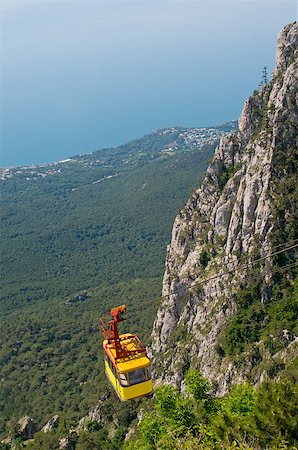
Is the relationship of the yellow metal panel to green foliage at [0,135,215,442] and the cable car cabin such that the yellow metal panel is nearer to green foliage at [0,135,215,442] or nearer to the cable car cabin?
the cable car cabin

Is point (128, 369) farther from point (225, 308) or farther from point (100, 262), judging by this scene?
point (100, 262)

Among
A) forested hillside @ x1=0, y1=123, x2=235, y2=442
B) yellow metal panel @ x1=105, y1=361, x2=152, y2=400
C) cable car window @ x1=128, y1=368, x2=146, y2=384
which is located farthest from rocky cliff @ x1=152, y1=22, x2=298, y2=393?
forested hillside @ x1=0, y1=123, x2=235, y2=442

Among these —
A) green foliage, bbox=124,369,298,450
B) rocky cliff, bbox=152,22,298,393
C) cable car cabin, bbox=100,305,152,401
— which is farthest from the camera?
rocky cliff, bbox=152,22,298,393

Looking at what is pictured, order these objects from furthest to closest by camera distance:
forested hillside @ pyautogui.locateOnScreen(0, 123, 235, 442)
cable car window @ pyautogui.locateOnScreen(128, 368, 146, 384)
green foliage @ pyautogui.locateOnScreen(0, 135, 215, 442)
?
1. forested hillside @ pyautogui.locateOnScreen(0, 123, 235, 442)
2. green foliage @ pyautogui.locateOnScreen(0, 135, 215, 442)
3. cable car window @ pyautogui.locateOnScreen(128, 368, 146, 384)

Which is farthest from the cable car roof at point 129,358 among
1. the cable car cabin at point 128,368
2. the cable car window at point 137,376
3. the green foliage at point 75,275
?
the green foliage at point 75,275

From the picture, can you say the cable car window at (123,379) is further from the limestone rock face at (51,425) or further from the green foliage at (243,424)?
the limestone rock face at (51,425)

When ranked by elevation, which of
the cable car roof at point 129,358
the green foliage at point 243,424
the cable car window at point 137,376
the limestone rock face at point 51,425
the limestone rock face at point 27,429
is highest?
the cable car roof at point 129,358

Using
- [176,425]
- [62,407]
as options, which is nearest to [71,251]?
[62,407]
